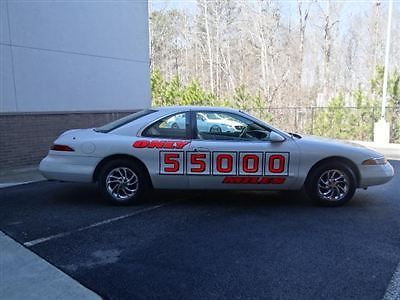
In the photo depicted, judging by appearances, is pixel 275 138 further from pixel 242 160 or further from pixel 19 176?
pixel 19 176

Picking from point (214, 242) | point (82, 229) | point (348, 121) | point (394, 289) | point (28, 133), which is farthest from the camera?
point (348, 121)

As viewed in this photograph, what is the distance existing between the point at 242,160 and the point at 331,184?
139 centimetres

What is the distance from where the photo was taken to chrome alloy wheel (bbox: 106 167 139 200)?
5406 mm

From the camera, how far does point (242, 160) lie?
525 cm

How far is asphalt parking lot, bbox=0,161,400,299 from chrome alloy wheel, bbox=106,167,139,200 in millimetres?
262

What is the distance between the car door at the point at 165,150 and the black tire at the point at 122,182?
18 cm

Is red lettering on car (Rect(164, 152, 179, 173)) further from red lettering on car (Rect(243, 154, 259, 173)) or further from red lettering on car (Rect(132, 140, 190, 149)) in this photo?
red lettering on car (Rect(243, 154, 259, 173))

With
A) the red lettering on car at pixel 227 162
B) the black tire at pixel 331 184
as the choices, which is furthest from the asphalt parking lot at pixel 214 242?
the red lettering on car at pixel 227 162

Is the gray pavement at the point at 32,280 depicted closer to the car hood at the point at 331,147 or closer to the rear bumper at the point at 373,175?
the car hood at the point at 331,147

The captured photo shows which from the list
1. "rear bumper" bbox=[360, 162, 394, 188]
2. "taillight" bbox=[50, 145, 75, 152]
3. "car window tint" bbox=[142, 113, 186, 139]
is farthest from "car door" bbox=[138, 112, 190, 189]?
"rear bumper" bbox=[360, 162, 394, 188]

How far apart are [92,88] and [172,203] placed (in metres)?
5.79

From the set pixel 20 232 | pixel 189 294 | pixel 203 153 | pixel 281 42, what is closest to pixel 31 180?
pixel 20 232

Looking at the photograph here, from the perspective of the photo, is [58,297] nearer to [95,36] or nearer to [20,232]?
[20,232]

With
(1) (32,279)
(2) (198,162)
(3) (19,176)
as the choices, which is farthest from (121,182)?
(3) (19,176)
